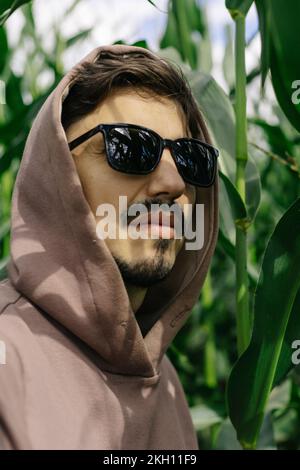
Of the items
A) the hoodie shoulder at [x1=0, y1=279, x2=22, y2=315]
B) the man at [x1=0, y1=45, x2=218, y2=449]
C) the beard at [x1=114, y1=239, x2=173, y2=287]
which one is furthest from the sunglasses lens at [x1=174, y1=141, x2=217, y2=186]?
the hoodie shoulder at [x1=0, y1=279, x2=22, y2=315]

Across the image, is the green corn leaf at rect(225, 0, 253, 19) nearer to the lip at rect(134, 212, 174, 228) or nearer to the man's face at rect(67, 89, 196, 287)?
the man's face at rect(67, 89, 196, 287)

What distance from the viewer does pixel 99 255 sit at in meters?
0.88

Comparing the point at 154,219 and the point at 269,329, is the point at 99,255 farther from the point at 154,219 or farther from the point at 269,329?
the point at 269,329

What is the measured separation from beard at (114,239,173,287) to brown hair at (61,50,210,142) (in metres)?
0.21

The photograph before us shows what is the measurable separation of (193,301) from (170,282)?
6cm

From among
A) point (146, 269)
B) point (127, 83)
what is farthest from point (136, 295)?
point (127, 83)

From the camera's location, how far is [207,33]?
73.7 inches

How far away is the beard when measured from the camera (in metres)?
0.94

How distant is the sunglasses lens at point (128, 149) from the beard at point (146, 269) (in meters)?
0.10

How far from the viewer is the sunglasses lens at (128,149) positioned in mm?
921

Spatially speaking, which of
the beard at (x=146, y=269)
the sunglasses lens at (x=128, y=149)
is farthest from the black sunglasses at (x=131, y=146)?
the beard at (x=146, y=269)

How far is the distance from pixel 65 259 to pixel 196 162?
239mm

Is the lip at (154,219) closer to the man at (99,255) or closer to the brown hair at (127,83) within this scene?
the man at (99,255)

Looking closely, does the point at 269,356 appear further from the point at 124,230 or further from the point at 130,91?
the point at 130,91
